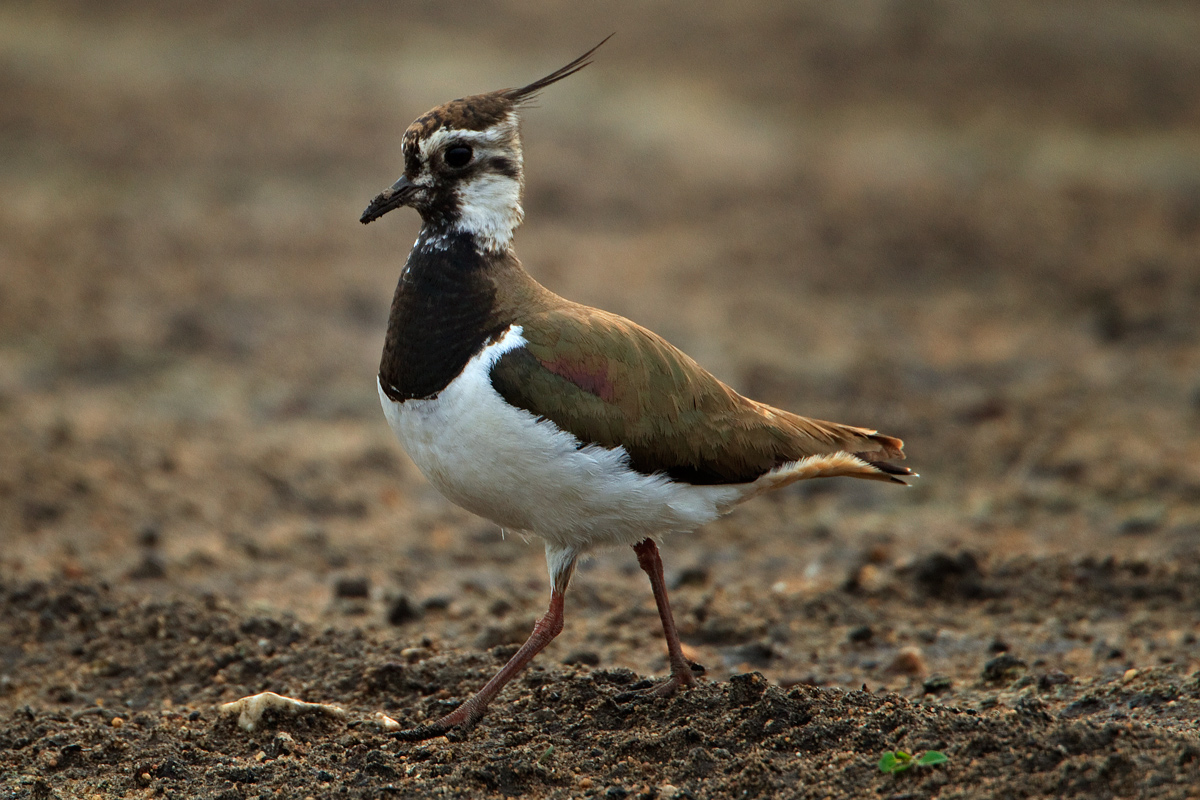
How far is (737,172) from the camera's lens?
15.5 m

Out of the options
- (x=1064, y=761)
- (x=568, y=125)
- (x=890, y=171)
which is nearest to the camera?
(x=1064, y=761)

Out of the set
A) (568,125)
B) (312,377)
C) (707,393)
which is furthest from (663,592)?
(568,125)

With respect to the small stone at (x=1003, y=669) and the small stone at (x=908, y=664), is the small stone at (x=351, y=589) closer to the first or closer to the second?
the small stone at (x=908, y=664)

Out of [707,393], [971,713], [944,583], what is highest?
[707,393]

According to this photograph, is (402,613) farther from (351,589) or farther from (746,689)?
(746,689)

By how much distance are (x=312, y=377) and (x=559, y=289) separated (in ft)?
8.64

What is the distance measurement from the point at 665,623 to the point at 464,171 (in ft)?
6.70

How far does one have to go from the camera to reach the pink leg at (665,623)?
17.0ft

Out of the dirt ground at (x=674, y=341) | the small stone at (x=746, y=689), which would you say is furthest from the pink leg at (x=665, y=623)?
the small stone at (x=746, y=689)

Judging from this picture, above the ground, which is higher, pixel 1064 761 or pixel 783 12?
pixel 783 12

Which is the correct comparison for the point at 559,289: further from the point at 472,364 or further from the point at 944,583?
the point at 472,364

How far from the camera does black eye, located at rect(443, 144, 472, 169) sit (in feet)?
16.8

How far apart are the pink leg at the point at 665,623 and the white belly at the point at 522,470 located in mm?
304

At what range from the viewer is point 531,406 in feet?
15.4
